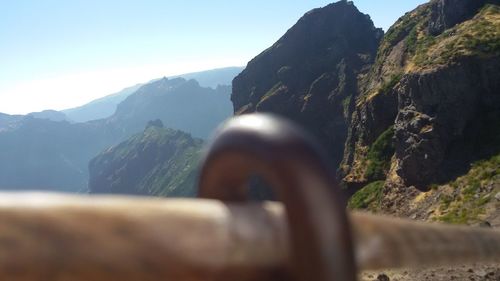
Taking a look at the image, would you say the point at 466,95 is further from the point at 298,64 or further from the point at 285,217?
the point at 298,64

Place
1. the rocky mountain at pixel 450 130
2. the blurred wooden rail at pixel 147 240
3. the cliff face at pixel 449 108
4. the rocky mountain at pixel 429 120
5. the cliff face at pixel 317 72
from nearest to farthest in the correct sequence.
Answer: the blurred wooden rail at pixel 147 240
the rocky mountain at pixel 450 130
the rocky mountain at pixel 429 120
the cliff face at pixel 449 108
the cliff face at pixel 317 72

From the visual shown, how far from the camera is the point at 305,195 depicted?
74 cm

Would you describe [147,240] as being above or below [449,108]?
above

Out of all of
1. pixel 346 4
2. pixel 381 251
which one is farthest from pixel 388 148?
pixel 346 4

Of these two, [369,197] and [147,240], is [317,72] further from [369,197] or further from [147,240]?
[147,240]

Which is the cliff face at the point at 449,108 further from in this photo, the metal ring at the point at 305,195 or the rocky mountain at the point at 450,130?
the metal ring at the point at 305,195

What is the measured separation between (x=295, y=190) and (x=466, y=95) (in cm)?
4004

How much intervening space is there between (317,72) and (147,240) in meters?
88.4

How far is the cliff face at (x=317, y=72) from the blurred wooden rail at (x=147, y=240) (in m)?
71.1

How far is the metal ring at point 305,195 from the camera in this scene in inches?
28.4

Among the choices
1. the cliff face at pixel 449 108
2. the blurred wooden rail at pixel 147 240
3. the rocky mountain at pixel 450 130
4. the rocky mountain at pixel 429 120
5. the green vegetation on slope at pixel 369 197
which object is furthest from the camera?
the green vegetation on slope at pixel 369 197

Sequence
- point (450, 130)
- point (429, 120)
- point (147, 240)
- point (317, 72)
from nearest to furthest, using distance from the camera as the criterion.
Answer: point (147, 240), point (450, 130), point (429, 120), point (317, 72)

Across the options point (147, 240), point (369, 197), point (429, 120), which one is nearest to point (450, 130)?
point (429, 120)

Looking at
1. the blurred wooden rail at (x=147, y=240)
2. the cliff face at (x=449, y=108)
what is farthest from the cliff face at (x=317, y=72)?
the blurred wooden rail at (x=147, y=240)
